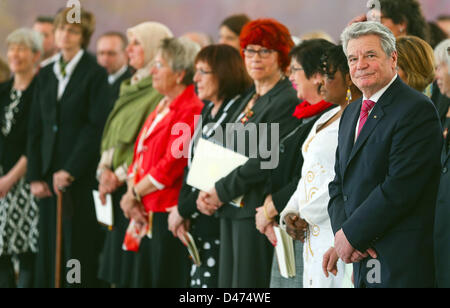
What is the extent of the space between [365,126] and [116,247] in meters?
2.65

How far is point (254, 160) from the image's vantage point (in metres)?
3.77

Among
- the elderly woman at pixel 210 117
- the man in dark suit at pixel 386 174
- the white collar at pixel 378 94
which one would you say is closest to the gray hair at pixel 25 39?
the elderly woman at pixel 210 117

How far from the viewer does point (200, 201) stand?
4031 millimetres

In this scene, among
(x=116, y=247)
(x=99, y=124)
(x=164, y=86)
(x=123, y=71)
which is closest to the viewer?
(x=164, y=86)

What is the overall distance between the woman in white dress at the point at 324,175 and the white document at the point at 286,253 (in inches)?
8.2

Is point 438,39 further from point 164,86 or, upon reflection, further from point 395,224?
point 395,224

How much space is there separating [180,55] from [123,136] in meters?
0.69

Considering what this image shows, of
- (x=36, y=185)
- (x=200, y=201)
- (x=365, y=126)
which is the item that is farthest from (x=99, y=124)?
(x=365, y=126)

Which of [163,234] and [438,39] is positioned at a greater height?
[438,39]

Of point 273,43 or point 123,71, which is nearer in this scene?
point 273,43

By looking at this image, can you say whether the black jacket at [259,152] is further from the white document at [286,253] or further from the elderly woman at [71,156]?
the elderly woman at [71,156]

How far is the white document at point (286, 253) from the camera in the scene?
351cm

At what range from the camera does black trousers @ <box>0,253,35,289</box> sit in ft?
17.8
